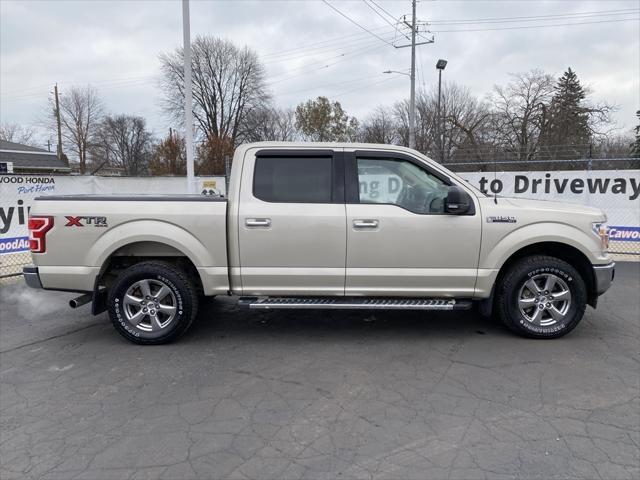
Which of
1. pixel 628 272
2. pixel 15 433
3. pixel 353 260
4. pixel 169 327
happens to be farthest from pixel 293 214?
pixel 628 272

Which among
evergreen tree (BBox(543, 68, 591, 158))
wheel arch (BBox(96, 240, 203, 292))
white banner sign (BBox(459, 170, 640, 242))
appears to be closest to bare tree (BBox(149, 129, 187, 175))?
evergreen tree (BBox(543, 68, 591, 158))

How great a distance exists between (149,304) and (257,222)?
4.68 feet

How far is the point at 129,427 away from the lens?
3.10m

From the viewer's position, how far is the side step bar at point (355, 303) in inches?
178

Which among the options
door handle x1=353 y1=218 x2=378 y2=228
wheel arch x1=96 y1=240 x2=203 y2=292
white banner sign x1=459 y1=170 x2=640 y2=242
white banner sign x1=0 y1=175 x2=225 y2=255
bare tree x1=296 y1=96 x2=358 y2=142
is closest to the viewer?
door handle x1=353 y1=218 x2=378 y2=228

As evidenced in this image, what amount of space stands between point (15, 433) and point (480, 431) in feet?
10.4

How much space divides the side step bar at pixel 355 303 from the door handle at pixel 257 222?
798 mm

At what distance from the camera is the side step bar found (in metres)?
4.52

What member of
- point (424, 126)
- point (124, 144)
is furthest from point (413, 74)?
point (124, 144)

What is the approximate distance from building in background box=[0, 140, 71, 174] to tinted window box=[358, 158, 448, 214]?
154ft

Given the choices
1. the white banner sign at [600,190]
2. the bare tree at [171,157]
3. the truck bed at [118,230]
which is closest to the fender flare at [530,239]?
the truck bed at [118,230]

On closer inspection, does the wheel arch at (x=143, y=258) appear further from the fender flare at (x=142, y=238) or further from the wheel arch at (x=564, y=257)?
the wheel arch at (x=564, y=257)

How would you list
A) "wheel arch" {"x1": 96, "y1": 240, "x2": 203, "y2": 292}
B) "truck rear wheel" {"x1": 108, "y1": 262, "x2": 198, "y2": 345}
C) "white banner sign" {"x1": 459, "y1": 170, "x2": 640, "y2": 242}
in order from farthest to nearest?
"white banner sign" {"x1": 459, "y1": 170, "x2": 640, "y2": 242} → "wheel arch" {"x1": 96, "y1": 240, "x2": 203, "y2": 292} → "truck rear wheel" {"x1": 108, "y1": 262, "x2": 198, "y2": 345}

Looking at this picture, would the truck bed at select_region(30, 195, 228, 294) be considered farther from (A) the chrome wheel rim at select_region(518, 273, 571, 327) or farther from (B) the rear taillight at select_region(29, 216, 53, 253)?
(A) the chrome wheel rim at select_region(518, 273, 571, 327)
